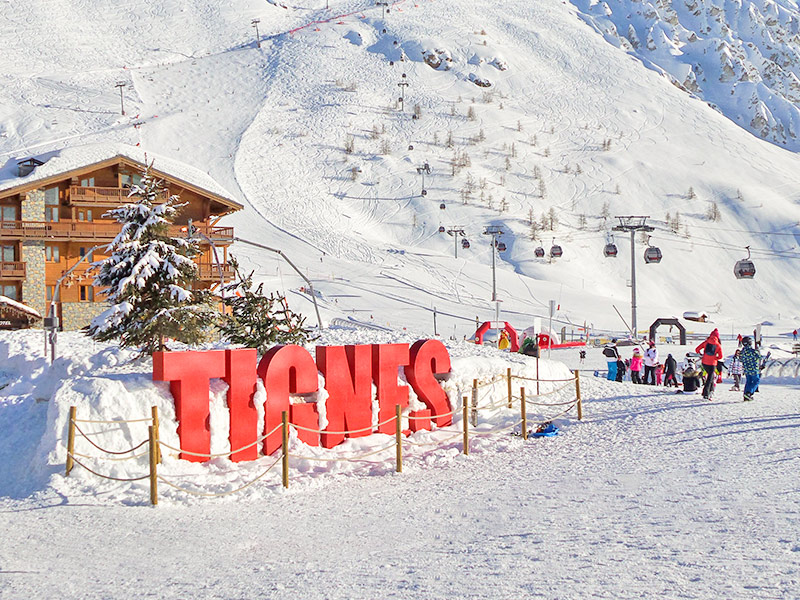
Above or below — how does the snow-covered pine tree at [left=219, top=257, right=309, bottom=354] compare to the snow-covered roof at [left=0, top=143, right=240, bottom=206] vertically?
below

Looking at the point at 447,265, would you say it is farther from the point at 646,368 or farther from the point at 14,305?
the point at 14,305

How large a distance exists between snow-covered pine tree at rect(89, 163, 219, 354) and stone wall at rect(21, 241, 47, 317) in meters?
18.6

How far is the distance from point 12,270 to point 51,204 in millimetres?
3524

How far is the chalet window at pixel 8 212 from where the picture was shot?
111 ft

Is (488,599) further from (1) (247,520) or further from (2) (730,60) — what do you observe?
(2) (730,60)

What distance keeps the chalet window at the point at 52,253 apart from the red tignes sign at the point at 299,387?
23.6 m

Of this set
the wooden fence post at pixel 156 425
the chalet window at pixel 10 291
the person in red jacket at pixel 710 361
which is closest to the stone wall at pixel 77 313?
the chalet window at pixel 10 291

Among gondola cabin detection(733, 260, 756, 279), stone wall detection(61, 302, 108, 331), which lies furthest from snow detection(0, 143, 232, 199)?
gondola cabin detection(733, 260, 756, 279)

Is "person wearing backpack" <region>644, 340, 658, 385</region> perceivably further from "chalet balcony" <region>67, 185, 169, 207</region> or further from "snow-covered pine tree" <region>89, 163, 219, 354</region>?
"chalet balcony" <region>67, 185, 169, 207</region>

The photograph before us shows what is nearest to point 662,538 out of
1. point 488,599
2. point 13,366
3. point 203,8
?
point 488,599

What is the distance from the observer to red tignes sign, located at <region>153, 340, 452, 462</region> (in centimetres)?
1252

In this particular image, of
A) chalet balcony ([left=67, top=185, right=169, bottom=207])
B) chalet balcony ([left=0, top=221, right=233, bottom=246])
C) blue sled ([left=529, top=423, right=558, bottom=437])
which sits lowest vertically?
blue sled ([left=529, top=423, right=558, bottom=437])

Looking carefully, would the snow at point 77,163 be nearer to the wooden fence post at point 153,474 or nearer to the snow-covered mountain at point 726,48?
the wooden fence post at point 153,474

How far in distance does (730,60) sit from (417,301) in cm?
10710
